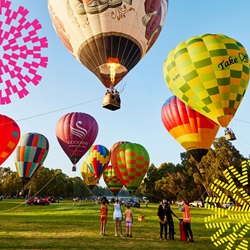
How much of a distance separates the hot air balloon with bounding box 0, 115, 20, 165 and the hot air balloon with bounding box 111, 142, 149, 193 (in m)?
11.0

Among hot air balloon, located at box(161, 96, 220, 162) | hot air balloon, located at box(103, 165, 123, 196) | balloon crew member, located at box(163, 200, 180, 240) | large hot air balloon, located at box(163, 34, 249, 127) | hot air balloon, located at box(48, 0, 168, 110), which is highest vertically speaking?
hot air balloon, located at box(48, 0, 168, 110)

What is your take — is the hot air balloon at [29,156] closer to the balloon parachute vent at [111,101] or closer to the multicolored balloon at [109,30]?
the multicolored balloon at [109,30]

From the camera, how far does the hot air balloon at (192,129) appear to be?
60.6 ft

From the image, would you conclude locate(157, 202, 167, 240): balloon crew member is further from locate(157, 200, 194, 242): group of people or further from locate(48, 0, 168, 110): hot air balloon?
locate(48, 0, 168, 110): hot air balloon

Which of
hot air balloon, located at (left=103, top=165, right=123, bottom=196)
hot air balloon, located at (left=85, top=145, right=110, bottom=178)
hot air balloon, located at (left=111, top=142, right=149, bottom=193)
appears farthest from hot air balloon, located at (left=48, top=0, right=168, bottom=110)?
hot air balloon, located at (left=103, top=165, right=123, bottom=196)

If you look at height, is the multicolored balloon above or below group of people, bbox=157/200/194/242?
above

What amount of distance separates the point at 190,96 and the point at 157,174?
56.7m

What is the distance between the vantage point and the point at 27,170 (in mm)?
29734

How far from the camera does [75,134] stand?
28.2 m

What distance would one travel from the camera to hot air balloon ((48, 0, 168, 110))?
572 inches

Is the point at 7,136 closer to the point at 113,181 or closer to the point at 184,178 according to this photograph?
the point at 113,181

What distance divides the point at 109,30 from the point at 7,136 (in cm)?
1264

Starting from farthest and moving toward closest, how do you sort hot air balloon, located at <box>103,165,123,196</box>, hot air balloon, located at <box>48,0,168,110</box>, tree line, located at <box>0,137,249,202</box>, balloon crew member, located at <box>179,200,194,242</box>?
hot air balloon, located at <box>103,165,123,196</box>, tree line, located at <box>0,137,249,202</box>, hot air balloon, located at <box>48,0,168,110</box>, balloon crew member, located at <box>179,200,194,242</box>

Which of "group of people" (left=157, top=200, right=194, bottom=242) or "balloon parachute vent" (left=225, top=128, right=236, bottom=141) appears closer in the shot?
"group of people" (left=157, top=200, right=194, bottom=242)
